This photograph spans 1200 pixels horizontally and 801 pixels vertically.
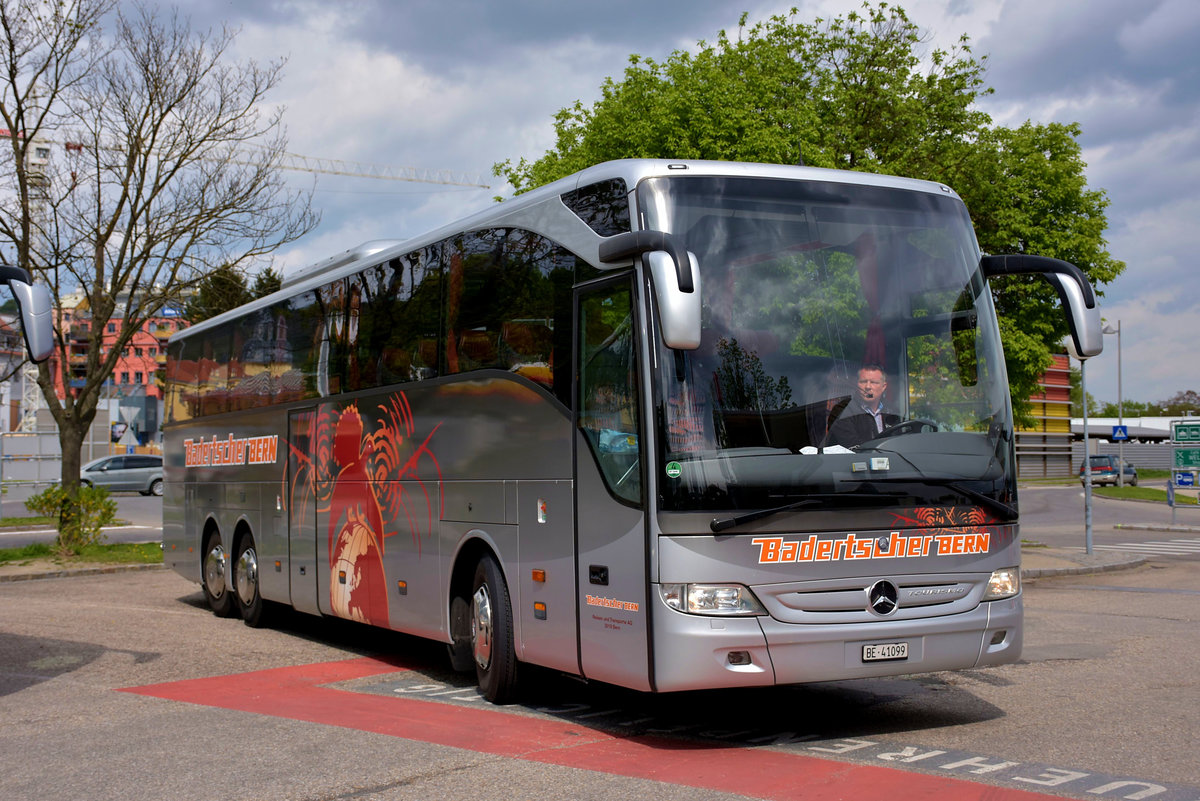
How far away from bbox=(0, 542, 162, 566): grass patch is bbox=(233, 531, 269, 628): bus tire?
810 cm

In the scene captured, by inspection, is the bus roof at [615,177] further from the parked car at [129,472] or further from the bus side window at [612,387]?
the parked car at [129,472]

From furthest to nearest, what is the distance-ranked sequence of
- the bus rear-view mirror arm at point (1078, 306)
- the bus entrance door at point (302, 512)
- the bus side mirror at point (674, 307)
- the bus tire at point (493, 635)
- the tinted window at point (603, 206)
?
1. the bus entrance door at point (302, 512)
2. the bus tire at point (493, 635)
3. the bus rear-view mirror arm at point (1078, 306)
4. the tinted window at point (603, 206)
5. the bus side mirror at point (674, 307)

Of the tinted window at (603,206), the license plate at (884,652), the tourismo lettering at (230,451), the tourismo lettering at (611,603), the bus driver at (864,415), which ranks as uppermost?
the tinted window at (603,206)

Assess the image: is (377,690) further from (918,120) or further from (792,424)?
(918,120)

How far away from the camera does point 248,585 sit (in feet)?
48.7

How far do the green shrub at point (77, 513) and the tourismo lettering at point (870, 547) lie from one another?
60.1 ft

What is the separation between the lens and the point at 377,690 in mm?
9961

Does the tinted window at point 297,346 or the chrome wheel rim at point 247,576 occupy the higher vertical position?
the tinted window at point 297,346

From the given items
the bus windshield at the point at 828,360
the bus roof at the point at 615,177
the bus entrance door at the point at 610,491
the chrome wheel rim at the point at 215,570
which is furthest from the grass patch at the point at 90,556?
the bus windshield at the point at 828,360

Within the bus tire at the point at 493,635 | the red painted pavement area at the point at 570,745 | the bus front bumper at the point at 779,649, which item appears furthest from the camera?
the bus tire at the point at 493,635

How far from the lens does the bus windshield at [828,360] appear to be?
7.23m

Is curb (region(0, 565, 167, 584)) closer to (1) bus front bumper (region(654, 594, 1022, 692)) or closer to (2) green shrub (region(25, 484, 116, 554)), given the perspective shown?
(2) green shrub (region(25, 484, 116, 554))

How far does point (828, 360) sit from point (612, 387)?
133 centimetres

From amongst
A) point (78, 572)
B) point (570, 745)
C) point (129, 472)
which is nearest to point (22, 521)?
point (129, 472)
